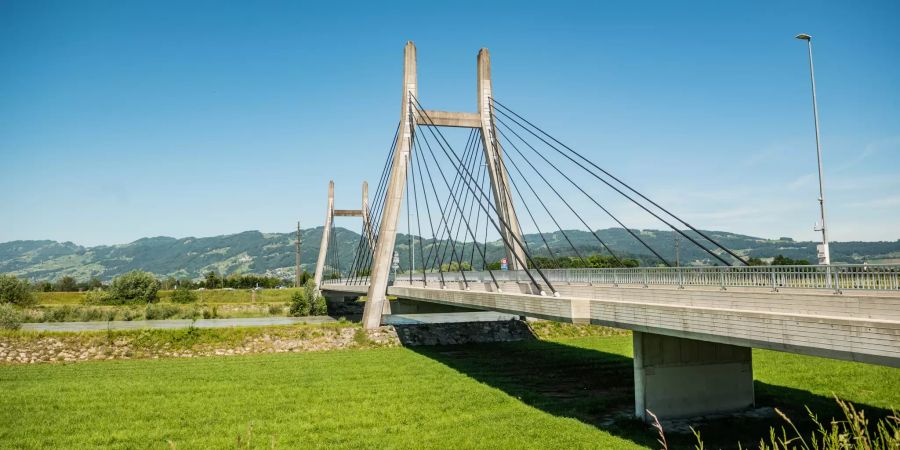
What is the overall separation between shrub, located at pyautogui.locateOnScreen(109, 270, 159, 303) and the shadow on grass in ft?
162

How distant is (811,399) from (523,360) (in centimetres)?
1196

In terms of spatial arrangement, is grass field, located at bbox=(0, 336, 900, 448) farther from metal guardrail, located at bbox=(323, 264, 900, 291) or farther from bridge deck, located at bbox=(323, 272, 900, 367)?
metal guardrail, located at bbox=(323, 264, 900, 291)

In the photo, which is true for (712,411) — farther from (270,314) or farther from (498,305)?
(270,314)

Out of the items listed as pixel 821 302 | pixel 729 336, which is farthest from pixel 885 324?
pixel 729 336

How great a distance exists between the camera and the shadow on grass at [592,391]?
48.0 ft

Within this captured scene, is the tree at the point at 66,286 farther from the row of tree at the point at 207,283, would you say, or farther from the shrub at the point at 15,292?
the shrub at the point at 15,292

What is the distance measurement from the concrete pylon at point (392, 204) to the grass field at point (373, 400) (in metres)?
5.15

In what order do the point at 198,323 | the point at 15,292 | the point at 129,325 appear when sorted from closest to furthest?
the point at 129,325, the point at 198,323, the point at 15,292

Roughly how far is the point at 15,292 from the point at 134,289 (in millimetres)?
11222

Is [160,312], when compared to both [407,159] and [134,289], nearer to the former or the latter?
[134,289]

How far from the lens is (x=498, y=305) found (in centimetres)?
2016

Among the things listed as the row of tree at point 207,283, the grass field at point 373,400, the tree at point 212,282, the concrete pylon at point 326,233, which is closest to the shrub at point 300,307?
the concrete pylon at point 326,233

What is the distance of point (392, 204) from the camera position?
1221 inches

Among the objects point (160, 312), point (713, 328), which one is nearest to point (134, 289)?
point (160, 312)
